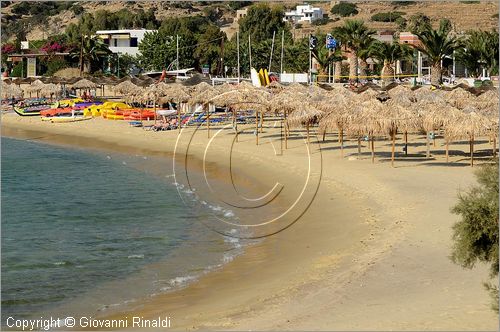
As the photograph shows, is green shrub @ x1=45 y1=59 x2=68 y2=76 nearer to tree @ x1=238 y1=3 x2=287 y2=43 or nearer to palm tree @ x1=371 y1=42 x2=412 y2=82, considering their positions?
tree @ x1=238 y1=3 x2=287 y2=43

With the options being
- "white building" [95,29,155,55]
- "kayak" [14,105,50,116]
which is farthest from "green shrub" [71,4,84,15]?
"kayak" [14,105,50,116]

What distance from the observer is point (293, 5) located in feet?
534

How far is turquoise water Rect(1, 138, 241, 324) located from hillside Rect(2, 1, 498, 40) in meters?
86.9

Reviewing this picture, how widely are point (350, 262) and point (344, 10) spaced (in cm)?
13230

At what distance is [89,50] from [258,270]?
6475 cm

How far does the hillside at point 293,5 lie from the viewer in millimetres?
120000

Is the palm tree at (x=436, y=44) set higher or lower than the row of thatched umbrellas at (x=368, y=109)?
higher

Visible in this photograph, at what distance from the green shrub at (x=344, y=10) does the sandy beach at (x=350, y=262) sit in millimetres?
115869

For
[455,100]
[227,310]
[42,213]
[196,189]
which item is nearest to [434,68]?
[455,100]

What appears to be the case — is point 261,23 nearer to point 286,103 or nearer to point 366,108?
point 286,103

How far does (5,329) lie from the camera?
12680 millimetres

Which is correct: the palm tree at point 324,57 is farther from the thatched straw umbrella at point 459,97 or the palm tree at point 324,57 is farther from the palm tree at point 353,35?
the thatched straw umbrella at point 459,97

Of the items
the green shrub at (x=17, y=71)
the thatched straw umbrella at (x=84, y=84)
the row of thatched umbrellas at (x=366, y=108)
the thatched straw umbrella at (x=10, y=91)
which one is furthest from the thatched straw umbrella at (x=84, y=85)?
the green shrub at (x=17, y=71)

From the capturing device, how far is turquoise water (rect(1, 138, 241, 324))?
48.2 ft
